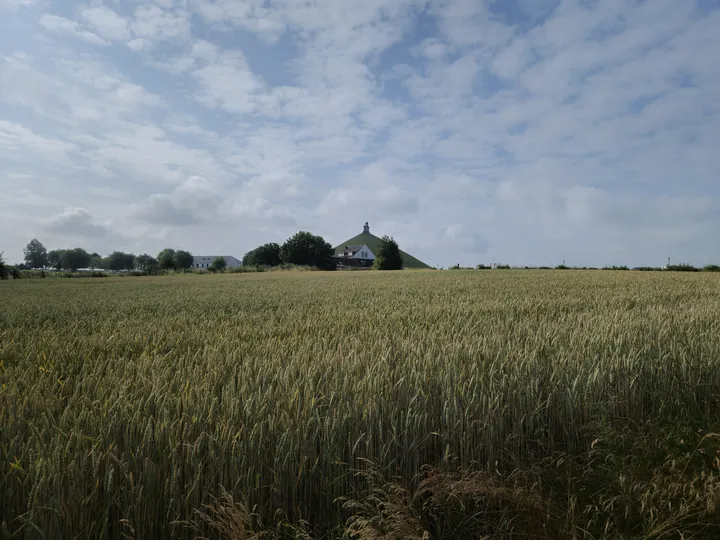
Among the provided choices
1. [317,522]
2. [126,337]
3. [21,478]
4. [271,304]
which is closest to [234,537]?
Result: [317,522]

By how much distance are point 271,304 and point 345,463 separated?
7.71 m

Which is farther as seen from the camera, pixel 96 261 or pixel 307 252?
pixel 96 261

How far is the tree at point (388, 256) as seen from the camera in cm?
6297

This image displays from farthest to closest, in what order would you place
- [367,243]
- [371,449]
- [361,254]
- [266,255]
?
[367,243] < [361,254] < [266,255] < [371,449]

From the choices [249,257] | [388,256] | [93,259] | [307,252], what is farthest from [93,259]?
[388,256]

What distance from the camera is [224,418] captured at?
214 cm

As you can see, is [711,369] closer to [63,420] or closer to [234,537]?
[234,537]

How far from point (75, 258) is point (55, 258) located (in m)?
14.9

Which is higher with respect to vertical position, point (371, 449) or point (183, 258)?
point (183, 258)

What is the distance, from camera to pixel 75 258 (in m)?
104

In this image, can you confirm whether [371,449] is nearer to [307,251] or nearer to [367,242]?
[307,251]

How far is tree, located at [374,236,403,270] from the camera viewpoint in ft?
207

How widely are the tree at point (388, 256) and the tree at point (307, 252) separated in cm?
1914

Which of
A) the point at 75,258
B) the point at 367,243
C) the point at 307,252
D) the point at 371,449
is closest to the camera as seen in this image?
the point at 371,449
